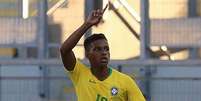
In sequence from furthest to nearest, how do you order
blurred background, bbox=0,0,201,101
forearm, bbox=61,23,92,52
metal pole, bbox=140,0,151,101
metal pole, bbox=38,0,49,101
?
metal pole, bbox=38,0,49,101 → metal pole, bbox=140,0,151,101 → blurred background, bbox=0,0,201,101 → forearm, bbox=61,23,92,52

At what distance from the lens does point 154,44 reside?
826cm

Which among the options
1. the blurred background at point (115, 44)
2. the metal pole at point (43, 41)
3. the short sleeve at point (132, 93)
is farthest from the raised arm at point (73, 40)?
the metal pole at point (43, 41)

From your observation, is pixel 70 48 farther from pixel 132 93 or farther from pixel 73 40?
Result: pixel 132 93

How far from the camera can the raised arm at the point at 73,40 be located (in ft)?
13.0

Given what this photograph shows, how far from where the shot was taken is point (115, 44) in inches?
329

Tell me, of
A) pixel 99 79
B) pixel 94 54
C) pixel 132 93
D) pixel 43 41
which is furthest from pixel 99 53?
pixel 43 41

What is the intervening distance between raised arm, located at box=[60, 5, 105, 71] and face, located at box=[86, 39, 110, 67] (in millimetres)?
121

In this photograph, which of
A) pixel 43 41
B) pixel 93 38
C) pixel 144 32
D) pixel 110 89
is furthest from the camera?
pixel 43 41

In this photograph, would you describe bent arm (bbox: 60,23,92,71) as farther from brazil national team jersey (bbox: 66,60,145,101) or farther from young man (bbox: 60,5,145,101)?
brazil national team jersey (bbox: 66,60,145,101)

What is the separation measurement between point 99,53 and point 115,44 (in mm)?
4216

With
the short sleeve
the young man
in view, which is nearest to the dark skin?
the young man

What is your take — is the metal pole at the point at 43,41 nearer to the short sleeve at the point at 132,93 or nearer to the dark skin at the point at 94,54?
the dark skin at the point at 94,54

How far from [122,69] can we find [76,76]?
13.1 ft

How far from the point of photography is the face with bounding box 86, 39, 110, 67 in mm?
4141
